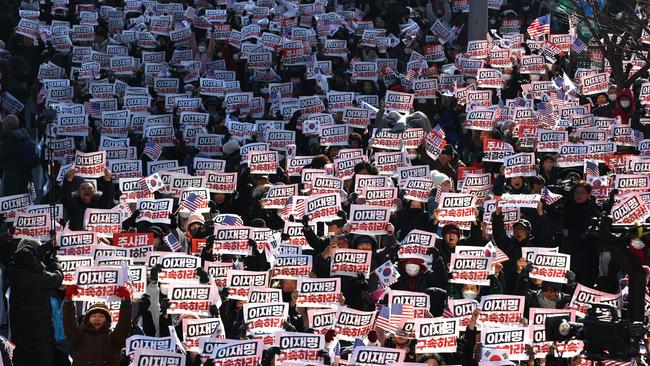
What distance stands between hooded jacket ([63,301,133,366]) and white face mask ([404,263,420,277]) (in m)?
3.72

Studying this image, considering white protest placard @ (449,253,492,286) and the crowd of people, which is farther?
white protest placard @ (449,253,492,286)

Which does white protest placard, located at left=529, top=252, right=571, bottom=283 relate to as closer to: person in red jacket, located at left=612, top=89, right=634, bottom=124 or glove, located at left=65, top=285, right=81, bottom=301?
glove, located at left=65, top=285, right=81, bottom=301

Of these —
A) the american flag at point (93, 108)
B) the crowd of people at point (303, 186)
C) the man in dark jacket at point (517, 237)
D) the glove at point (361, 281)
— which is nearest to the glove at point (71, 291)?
the crowd of people at point (303, 186)

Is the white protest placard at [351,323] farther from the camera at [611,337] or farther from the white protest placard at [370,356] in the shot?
the camera at [611,337]

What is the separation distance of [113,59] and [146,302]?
34.1 ft

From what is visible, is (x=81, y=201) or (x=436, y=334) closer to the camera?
(x=436, y=334)

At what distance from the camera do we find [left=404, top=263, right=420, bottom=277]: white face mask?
16578 millimetres

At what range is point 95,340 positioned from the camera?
13781 millimetres

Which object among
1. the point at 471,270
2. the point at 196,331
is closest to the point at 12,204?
the point at 196,331

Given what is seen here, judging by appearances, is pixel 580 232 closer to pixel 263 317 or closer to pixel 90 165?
pixel 263 317

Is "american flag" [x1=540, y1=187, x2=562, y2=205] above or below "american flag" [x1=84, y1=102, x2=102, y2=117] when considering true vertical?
above

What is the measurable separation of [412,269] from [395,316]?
174 centimetres

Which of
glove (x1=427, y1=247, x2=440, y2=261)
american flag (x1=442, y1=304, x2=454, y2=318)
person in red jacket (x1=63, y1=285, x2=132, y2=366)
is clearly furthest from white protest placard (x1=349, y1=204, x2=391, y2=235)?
person in red jacket (x1=63, y1=285, x2=132, y2=366)

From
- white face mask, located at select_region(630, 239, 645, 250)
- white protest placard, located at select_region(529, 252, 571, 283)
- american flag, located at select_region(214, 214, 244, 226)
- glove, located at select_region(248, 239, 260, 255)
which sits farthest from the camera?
american flag, located at select_region(214, 214, 244, 226)
